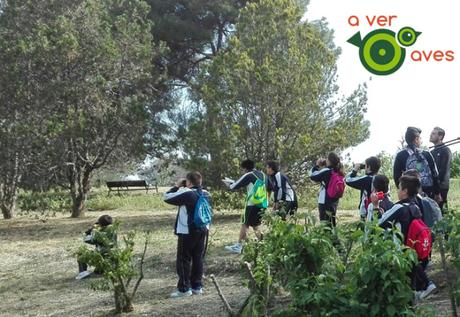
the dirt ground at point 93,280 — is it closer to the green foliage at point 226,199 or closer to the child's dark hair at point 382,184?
the green foliage at point 226,199

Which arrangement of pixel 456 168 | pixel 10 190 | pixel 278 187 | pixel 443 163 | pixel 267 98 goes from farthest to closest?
1. pixel 456 168
2. pixel 10 190
3. pixel 267 98
4. pixel 278 187
5. pixel 443 163

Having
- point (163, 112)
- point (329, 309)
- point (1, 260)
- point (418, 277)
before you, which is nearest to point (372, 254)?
point (329, 309)

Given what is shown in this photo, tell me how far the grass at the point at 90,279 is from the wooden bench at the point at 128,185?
12211 millimetres

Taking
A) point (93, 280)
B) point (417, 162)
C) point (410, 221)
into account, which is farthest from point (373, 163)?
point (93, 280)

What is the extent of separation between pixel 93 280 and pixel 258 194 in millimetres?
2629

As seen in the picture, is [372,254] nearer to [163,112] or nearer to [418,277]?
[418,277]

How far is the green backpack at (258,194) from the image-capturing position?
9562 mm

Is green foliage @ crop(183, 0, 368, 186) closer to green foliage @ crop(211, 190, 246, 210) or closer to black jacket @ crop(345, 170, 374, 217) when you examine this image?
green foliage @ crop(211, 190, 246, 210)

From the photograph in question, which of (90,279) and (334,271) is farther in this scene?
(90,279)

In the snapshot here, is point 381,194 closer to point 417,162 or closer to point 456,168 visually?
point 417,162

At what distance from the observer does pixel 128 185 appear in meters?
30.8

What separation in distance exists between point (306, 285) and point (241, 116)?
1214cm

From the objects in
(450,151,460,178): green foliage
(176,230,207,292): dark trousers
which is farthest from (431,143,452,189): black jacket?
(450,151,460,178): green foliage

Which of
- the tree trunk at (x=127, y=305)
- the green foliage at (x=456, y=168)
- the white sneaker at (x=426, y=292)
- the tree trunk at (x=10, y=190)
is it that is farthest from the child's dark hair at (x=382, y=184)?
the green foliage at (x=456, y=168)
